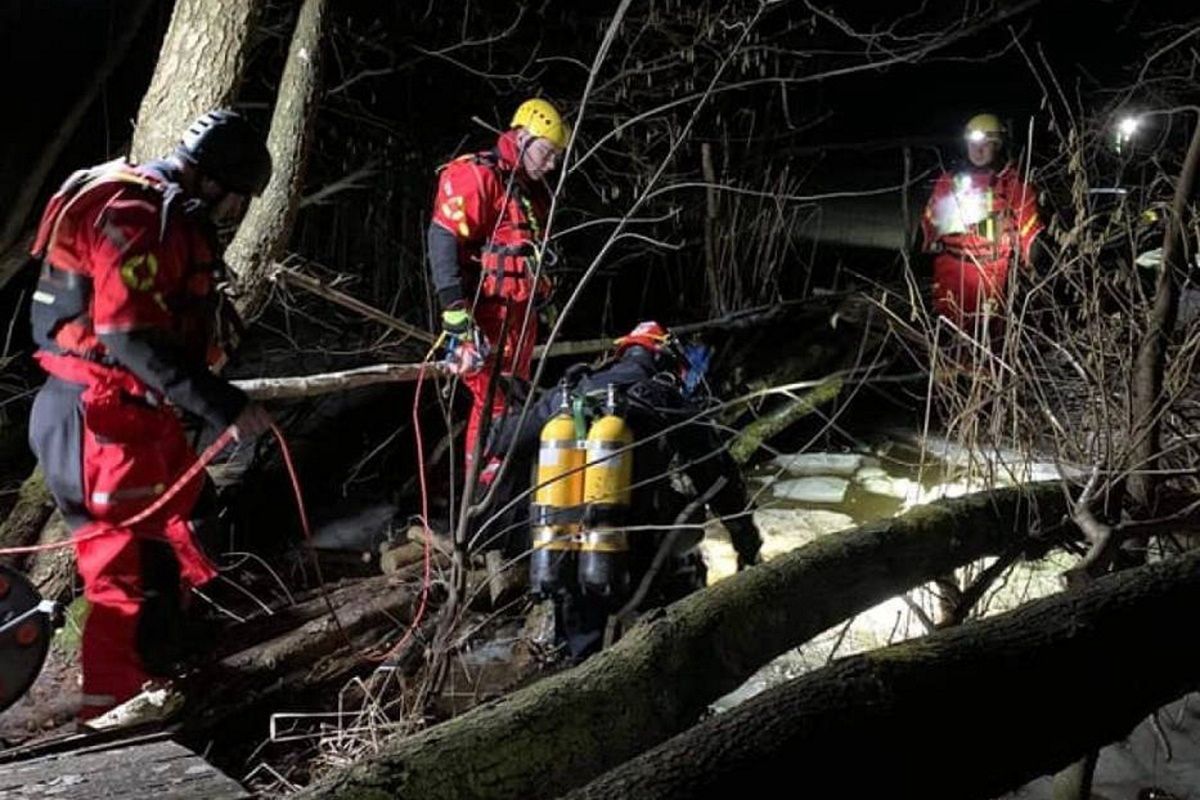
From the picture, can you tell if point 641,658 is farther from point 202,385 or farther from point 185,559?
point 185,559

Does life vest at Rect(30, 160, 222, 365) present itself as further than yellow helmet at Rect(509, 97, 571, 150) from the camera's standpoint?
No

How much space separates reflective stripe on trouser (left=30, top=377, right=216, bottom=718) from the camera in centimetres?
329

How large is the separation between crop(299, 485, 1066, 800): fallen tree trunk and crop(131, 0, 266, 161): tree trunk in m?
3.03

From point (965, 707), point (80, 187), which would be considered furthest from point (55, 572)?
point (965, 707)

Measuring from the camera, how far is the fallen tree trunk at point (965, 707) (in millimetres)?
1760

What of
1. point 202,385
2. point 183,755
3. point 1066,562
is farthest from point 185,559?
point 1066,562

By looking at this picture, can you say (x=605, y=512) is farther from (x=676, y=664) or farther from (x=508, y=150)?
(x=508, y=150)

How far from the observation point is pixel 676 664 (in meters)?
2.69

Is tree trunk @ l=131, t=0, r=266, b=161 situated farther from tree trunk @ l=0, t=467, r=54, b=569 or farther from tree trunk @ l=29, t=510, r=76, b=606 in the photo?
tree trunk @ l=29, t=510, r=76, b=606

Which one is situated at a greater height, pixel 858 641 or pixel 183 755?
pixel 183 755

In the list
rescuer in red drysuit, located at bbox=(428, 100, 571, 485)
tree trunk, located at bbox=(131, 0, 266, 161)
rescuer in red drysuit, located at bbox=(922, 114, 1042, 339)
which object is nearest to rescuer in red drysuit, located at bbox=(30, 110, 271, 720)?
tree trunk, located at bbox=(131, 0, 266, 161)

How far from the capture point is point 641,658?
2615 millimetres

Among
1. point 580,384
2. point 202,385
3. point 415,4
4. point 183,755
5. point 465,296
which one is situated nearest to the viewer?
point 183,755

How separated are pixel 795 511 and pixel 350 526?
9.00ft
